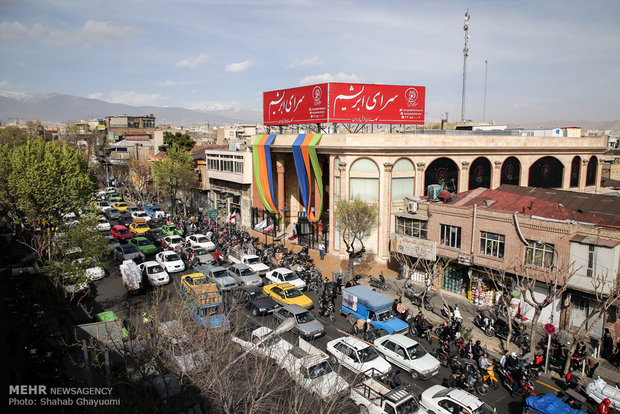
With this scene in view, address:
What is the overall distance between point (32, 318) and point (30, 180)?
925cm

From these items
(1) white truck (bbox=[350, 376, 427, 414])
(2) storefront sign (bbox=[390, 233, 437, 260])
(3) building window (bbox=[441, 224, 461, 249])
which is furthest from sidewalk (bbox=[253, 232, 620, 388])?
(1) white truck (bbox=[350, 376, 427, 414])

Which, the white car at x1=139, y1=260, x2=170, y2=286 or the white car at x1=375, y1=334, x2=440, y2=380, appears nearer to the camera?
the white car at x1=375, y1=334, x2=440, y2=380

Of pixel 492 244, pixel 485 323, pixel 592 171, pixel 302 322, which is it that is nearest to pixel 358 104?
pixel 492 244

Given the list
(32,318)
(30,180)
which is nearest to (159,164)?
(30,180)

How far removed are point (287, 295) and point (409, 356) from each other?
8657 mm

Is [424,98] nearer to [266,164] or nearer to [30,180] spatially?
[266,164]

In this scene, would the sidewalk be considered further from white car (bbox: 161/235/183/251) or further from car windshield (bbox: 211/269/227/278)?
white car (bbox: 161/235/183/251)

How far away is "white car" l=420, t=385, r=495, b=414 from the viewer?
13.7m

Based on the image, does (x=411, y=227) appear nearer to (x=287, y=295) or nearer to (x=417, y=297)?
(x=417, y=297)

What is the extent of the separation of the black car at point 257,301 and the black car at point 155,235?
55.2ft

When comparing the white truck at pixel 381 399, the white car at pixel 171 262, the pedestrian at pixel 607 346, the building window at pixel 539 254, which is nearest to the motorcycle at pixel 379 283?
the building window at pixel 539 254

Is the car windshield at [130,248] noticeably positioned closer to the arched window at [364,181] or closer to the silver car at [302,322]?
the silver car at [302,322]

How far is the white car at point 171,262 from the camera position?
29859mm

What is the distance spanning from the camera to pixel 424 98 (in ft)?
124
